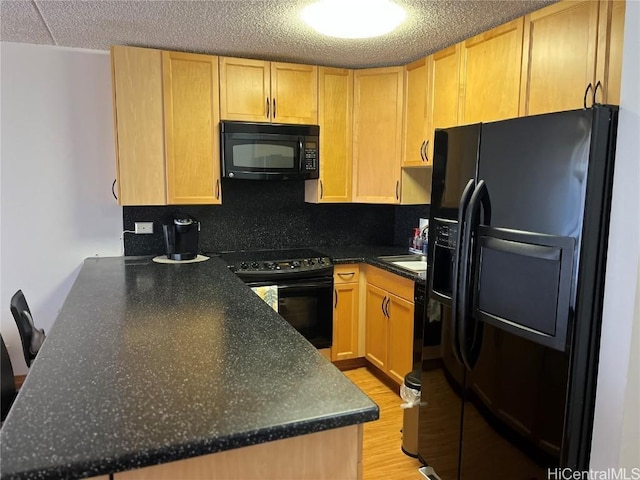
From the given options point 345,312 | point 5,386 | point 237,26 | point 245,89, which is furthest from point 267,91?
point 5,386

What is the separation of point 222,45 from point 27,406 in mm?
2480

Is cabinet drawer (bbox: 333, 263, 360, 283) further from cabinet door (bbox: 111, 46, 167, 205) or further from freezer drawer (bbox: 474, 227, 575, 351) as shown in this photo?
freezer drawer (bbox: 474, 227, 575, 351)

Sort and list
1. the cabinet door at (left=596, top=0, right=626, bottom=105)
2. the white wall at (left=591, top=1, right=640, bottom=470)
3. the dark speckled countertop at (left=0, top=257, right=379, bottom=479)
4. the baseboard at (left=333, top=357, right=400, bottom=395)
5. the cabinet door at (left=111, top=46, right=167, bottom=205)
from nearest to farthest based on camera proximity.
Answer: the dark speckled countertop at (left=0, top=257, right=379, bottom=479)
the white wall at (left=591, top=1, right=640, bottom=470)
the cabinet door at (left=596, top=0, right=626, bottom=105)
the cabinet door at (left=111, top=46, right=167, bottom=205)
the baseboard at (left=333, top=357, right=400, bottom=395)

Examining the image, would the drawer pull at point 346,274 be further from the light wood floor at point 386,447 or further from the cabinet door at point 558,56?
the cabinet door at point 558,56

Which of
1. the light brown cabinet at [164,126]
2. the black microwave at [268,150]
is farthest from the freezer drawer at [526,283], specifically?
the light brown cabinet at [164,126]

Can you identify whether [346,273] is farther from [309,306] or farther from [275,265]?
[275,265]

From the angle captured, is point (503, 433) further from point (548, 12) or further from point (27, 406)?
point (548, 12)

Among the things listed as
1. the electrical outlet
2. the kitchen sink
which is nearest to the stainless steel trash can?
the kitchen sink

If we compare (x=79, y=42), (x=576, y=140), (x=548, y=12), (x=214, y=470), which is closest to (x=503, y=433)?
(x=576, y=140)

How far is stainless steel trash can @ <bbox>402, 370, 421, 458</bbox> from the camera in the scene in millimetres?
2482

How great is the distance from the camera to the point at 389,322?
3219mm

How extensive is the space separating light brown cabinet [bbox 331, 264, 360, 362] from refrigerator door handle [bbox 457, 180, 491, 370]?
151 cm

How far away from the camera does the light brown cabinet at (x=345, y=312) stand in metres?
3.44

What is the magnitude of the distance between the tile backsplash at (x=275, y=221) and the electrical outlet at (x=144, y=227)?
0.14 ft
